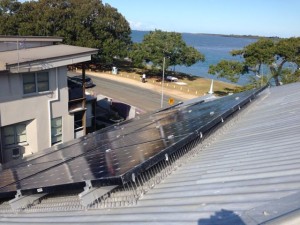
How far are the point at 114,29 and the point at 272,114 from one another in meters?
60.6

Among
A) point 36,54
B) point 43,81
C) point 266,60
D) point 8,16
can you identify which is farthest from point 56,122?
point 8,16

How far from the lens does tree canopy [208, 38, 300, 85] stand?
160ft

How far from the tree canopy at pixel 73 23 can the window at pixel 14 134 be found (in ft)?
142

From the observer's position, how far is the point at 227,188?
560 cm

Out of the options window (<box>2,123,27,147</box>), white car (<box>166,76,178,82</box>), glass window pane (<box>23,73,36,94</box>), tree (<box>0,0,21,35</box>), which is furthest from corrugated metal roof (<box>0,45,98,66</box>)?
tree (<box>0,0,21,35</box>)

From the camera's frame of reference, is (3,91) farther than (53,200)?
Yes

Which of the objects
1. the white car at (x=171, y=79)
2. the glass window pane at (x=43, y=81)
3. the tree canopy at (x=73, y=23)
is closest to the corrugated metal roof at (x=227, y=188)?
Result: the glass window pane at (x=43, y=81)

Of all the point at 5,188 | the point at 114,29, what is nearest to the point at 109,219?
the point at 5,188

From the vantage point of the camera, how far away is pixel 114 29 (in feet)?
226

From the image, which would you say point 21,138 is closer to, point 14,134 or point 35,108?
point 14,134

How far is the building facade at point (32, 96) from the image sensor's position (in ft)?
62.2

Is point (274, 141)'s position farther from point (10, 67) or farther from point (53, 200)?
point (10, 67)

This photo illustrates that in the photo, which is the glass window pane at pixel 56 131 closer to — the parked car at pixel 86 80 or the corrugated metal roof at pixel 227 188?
the parked car at pixel 86 80

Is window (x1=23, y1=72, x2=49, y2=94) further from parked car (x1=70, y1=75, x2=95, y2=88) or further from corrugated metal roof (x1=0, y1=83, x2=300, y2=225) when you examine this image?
corrugated metal roof (x1=0, y1=83, x2=300, y2=225)
